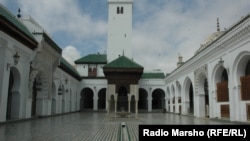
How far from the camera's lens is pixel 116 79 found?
20.3m

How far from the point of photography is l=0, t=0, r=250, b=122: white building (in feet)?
32.4

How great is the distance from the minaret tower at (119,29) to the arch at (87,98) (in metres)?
4.16

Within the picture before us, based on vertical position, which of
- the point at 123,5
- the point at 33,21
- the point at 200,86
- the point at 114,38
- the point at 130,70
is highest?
the point at 123,5

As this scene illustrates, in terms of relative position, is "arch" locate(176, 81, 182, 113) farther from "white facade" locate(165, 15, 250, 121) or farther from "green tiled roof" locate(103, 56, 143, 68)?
"green tiled roof" locate(103, 56, 143, 68)

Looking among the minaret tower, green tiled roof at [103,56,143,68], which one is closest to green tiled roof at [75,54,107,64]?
the minaret tower

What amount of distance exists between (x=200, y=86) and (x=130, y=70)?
654 centimetres

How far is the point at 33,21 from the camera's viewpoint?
1357cm

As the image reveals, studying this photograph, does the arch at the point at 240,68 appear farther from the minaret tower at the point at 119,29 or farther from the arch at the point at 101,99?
the arch at the point at 101,99

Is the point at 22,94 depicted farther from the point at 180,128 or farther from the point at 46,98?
the point at 180,128

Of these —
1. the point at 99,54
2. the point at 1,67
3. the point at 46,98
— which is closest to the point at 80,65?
the point at 99,54

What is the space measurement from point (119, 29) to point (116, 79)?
9385 millimetres

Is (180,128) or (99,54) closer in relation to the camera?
(180,128)

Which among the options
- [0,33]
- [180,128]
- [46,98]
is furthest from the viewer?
[46,98]

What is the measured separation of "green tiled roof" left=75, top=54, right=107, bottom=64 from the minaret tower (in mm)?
1921
